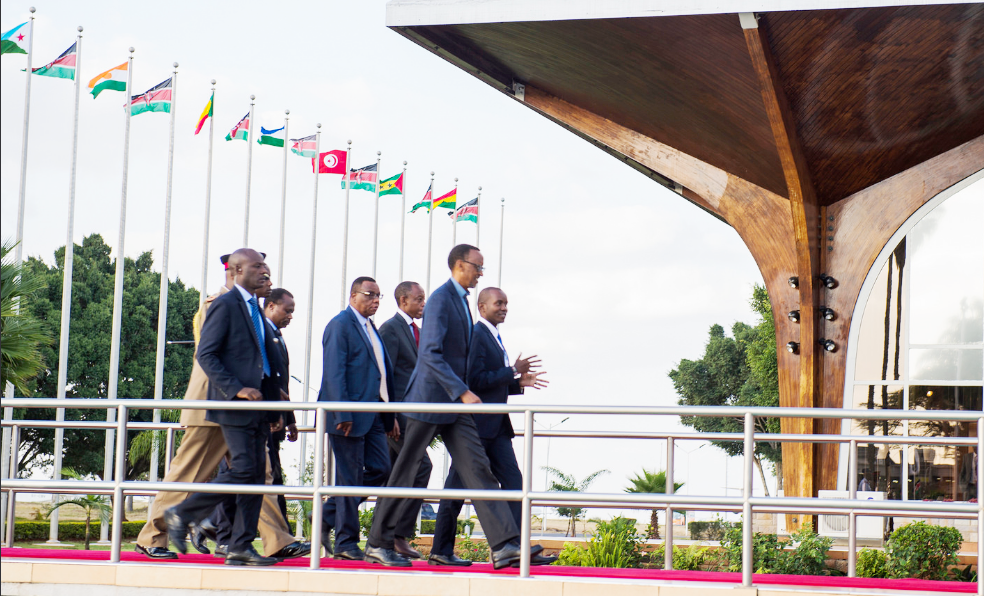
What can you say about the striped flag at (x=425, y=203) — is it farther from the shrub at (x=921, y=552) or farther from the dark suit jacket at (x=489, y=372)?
the dark suit jacket at (x=489, y=372)

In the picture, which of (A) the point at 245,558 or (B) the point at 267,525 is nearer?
(A) the point at 245,558

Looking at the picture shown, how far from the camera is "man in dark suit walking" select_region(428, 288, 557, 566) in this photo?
7.00m

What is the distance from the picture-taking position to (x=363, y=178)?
95.2 feet

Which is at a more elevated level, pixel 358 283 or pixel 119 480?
pixel 358 283

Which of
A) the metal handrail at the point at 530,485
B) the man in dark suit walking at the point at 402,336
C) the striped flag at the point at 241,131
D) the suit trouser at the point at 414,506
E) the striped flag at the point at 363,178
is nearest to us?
the metal handrail at the point at 530,485

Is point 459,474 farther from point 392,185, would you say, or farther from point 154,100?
point 392,185

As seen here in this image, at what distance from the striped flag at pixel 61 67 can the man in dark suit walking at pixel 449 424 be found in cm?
1880

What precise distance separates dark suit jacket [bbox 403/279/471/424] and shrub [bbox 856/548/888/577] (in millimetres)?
6954

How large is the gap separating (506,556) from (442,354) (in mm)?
1337

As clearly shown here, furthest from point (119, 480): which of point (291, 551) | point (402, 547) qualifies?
point (402, 547)

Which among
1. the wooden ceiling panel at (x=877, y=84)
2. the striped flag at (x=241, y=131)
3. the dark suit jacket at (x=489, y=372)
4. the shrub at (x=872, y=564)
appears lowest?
the shrub at (x=872, y=564)

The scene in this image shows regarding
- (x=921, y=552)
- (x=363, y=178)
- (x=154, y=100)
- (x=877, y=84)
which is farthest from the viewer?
(x=363, y=178)

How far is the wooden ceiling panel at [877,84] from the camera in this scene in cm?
1221

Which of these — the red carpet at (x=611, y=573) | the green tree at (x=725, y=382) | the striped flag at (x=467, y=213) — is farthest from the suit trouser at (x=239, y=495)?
the green tree at (x=725, y=382)
